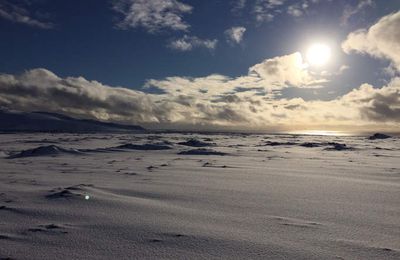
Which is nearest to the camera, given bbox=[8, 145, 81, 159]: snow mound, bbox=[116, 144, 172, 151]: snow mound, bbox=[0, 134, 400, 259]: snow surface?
bbox=[0, 134, 400, 259]: snow surface

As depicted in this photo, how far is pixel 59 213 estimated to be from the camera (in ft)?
14.3

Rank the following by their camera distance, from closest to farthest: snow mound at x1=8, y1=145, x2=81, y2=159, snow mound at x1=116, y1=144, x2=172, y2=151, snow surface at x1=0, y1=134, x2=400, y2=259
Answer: snow surface at x1=0, y1=134, x2=400, y2=259 < snow mound at x1=8, y1=145, x2=81, y2=159 < snow mound at x1=116, y1=144, x2=172, y2=151

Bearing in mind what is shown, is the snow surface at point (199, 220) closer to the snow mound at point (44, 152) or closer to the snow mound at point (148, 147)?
the snow mound at point (44, 152)

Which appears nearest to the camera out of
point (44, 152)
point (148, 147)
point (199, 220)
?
point (199, 220)

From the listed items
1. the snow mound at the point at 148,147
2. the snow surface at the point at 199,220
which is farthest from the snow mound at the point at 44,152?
the snow surface at the point at 199,220

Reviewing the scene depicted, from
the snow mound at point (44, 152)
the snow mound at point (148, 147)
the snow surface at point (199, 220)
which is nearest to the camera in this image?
the snow surface at point (199, 220)

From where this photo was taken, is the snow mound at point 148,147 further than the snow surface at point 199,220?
Yes

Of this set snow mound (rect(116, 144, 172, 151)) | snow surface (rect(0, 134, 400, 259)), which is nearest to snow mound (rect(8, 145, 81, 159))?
snow mound (rect(116, 144, 172, 151))

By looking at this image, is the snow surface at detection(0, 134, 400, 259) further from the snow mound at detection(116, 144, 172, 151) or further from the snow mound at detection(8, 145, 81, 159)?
the snow mound at detection(116, 144, 172, 151)

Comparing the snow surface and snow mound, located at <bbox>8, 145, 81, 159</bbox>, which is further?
snow mound, located at <bbox>8, 145, 81, 159</bbox>

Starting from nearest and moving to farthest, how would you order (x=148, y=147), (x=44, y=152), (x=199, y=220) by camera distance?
(x=199, y=220) < (x=44, y=152) < (x=148, y=147)

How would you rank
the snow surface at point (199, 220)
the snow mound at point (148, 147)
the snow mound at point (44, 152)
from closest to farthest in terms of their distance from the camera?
1. the snow surface at point (199, 220)
2. the snow mound at point (44, 152)
3. the snow mound at point (148, 147)

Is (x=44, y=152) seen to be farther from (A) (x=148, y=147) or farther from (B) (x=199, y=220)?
(B) (x=199, y=220)

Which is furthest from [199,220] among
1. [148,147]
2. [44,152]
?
[148,147]
